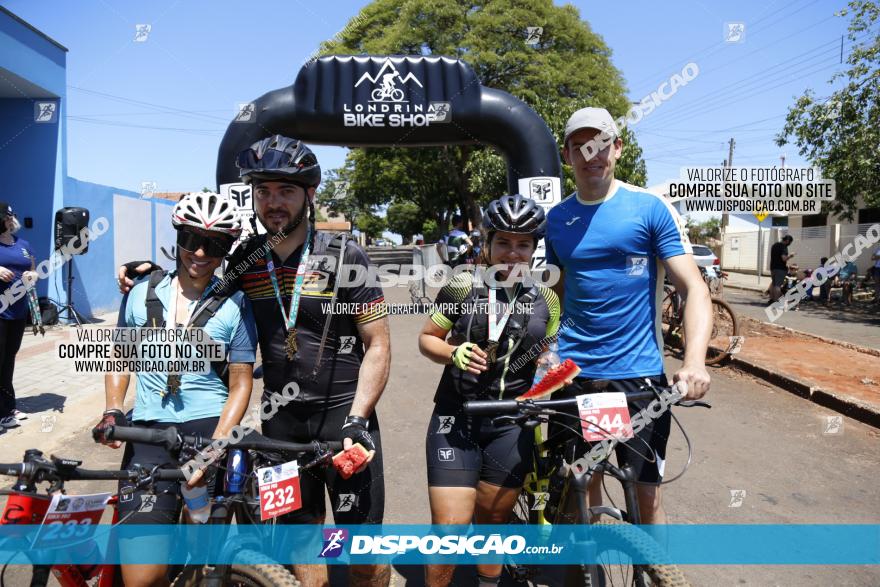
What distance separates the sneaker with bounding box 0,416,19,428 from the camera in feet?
18.7

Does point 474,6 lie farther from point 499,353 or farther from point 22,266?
point 499,353

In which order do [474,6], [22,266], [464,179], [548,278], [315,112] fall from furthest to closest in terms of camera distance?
[464,179] → [474,6] → [315,112] → [22,266] → [548,278]

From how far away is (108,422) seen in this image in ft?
7.34

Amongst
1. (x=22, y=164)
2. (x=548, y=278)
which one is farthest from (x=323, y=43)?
(x=548, y=278)

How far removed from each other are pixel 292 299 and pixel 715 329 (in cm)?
849

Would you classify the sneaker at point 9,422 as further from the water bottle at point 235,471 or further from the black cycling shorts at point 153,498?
the water bottle at point 235,471

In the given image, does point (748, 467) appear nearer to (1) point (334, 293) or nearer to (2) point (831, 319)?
(1) point (334, 293)

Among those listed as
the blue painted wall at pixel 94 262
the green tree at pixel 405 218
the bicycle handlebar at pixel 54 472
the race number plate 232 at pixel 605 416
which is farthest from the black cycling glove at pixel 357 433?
the green tree at pixel 405 218

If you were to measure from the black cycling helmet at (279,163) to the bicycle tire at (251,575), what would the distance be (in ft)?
4.65

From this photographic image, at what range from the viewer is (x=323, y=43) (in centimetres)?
2588

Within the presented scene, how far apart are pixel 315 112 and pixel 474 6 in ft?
62.8

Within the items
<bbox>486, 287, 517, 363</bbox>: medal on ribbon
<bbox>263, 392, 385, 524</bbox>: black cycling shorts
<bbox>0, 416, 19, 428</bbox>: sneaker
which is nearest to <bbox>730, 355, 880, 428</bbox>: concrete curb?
<bbox>486, 287, 517, 363</bbox>: medal on ribbon

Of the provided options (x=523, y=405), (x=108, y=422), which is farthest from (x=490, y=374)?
(x=108, y=422)

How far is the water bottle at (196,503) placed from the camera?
2.06 metres
